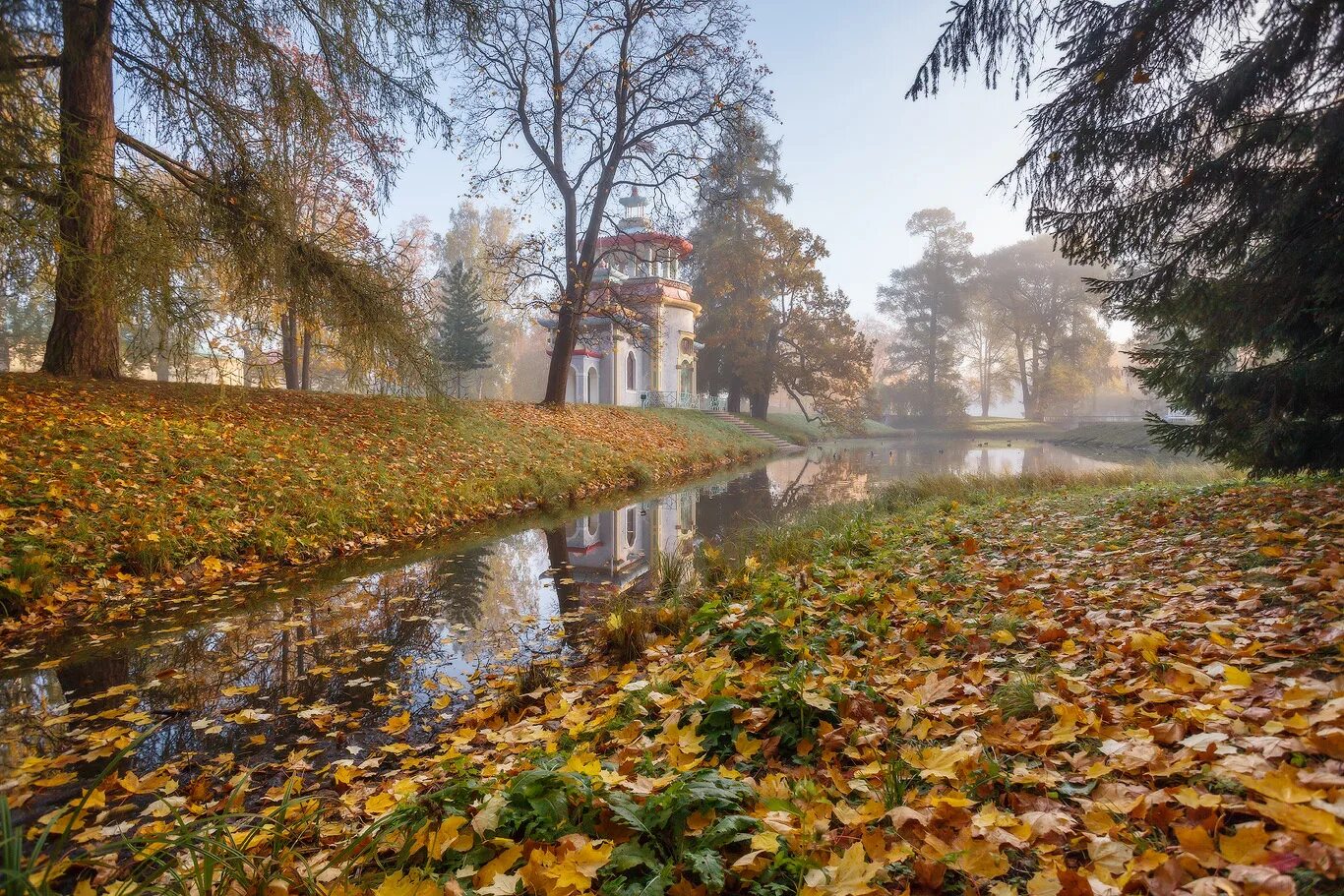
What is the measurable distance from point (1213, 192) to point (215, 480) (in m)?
10.0

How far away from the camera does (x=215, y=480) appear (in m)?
6.82

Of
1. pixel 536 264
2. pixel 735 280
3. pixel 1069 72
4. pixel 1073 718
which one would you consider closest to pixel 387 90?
pixel 536 264

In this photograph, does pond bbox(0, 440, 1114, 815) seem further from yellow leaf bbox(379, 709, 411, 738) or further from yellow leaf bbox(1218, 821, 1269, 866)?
yellow leaf bbox(1218, 821, 1269, 866)

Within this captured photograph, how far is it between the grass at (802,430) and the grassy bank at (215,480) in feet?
63.8

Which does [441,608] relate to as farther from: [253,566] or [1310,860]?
[1310,860]

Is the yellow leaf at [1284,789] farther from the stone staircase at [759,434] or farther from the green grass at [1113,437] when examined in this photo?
the green grass at [1113,437]

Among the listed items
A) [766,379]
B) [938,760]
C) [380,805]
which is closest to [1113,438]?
[766,379]

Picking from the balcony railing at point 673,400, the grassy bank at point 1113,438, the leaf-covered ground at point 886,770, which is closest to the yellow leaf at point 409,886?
the leaf-covered ground at point 886,770

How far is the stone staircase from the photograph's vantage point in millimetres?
27230

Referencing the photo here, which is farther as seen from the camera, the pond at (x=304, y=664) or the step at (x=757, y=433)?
the step at (x=757, y=433)

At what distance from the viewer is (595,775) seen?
196cm

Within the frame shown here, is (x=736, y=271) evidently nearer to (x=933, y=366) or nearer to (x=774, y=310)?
(x=774, y=310)

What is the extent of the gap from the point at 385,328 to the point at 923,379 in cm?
4368

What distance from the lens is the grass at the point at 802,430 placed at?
3125cm
